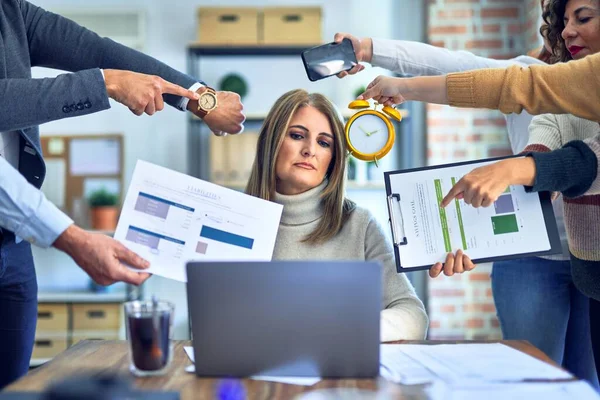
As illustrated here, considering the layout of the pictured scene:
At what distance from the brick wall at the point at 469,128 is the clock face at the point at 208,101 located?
229cm

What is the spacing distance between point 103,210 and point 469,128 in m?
2.20

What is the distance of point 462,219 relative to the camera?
1.53m

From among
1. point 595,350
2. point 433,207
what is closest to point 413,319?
point 433,207

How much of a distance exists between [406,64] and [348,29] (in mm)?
2506

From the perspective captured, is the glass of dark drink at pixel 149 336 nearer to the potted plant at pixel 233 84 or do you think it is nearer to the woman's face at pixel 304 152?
the woman's face at pixel 304 152

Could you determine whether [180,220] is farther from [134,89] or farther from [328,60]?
[328,60]

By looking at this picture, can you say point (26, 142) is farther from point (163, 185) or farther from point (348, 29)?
point (348, 29)

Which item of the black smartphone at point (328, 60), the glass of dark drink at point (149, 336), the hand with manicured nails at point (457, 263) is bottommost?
the glass of dark drink at point (149, 336)

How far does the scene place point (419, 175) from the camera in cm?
156

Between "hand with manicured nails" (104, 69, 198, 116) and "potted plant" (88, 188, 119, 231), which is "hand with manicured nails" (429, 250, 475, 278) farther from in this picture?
"potted plant" (88, 188, 119, 231)

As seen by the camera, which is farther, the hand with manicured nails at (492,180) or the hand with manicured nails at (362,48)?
the hand with manicured nails at (362,48)

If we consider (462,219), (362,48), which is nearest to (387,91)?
(362,48)

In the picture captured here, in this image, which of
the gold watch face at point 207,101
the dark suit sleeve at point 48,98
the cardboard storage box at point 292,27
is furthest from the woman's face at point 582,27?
the cardboard storage box at point 292,27

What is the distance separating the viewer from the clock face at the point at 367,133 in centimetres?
174
